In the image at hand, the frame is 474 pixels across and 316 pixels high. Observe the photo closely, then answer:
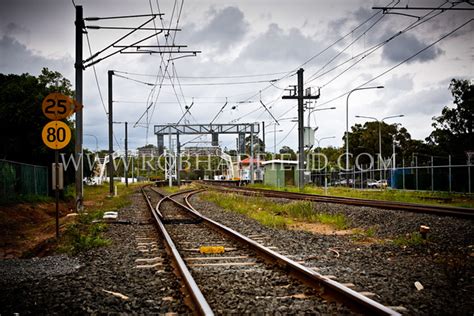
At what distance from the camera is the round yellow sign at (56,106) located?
12.3 meters

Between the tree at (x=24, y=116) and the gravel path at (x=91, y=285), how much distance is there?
19.9 meters

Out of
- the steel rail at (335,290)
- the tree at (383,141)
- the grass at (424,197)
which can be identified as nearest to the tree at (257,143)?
the tree at (383,141)

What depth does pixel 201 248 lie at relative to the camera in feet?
32.6

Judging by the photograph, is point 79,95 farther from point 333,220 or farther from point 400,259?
point 400,259

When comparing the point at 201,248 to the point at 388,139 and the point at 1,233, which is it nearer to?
the point at 1,233

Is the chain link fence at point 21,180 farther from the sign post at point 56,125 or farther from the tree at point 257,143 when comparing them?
the tree at point 257,143

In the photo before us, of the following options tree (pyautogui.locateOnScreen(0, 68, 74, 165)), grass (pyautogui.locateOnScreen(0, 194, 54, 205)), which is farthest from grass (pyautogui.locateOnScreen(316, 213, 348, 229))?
tree (pyautogui.locateOnScreen(0, 68, 74, 165))

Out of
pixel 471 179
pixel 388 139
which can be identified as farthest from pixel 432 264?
pixel 388 139

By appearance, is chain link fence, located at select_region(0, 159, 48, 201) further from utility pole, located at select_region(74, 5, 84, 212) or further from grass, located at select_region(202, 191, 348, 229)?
grass, located at select_region(202, 191, 348, 229)

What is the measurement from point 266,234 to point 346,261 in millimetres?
4229

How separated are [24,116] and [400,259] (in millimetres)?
24580

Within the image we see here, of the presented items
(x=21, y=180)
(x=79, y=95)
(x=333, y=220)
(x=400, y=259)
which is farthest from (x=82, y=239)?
(x=21, y=180)

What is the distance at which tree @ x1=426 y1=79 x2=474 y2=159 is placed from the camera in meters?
57.7

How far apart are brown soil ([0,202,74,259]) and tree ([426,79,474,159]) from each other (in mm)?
49065
